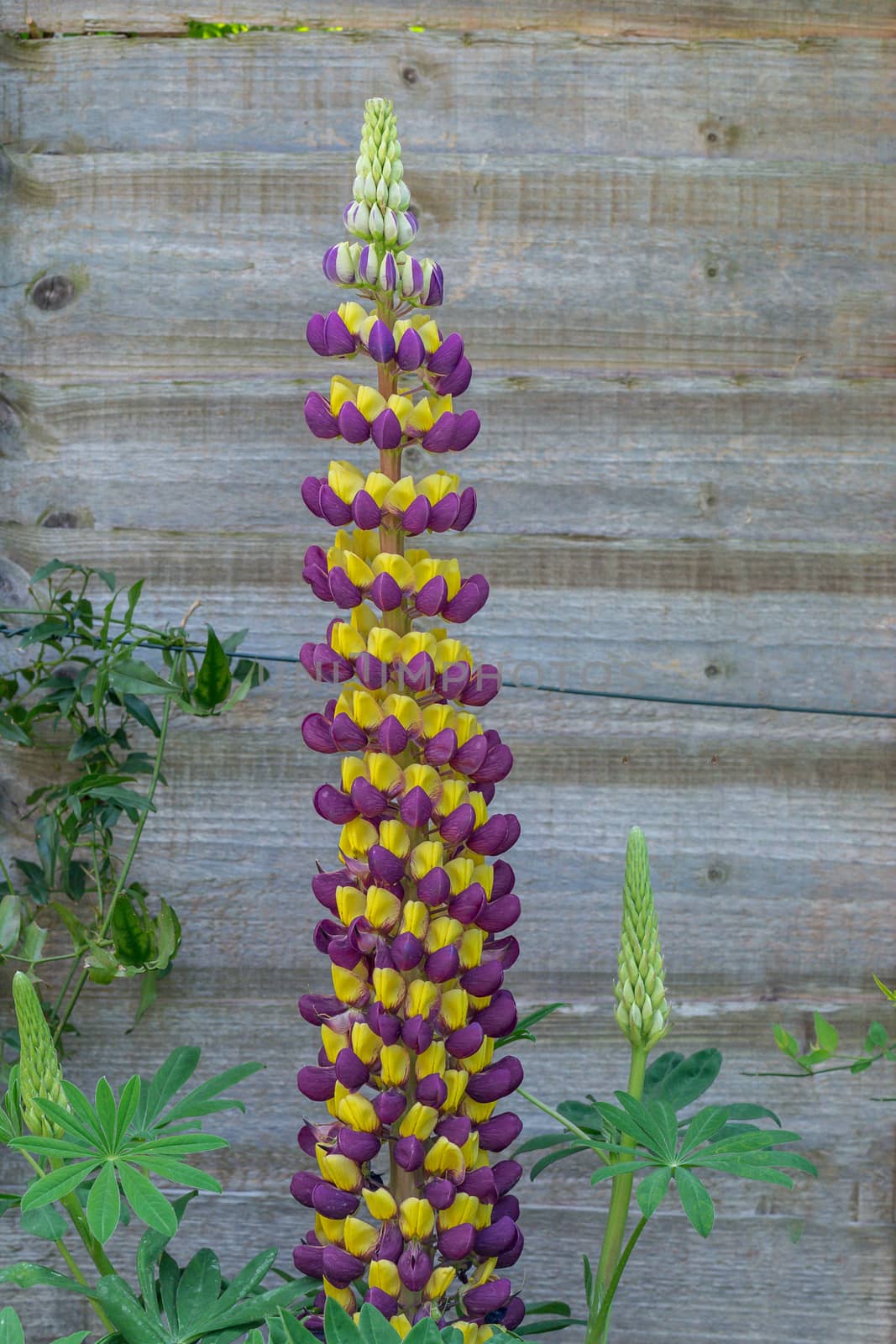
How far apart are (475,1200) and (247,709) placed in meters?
0.65

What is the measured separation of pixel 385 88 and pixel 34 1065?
1.06 metres

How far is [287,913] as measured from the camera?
1.25 metres

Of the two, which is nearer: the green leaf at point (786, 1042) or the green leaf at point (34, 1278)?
the green leaf at point (34, 1278)

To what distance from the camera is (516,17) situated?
1262 millimetres

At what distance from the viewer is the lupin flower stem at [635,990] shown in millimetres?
759

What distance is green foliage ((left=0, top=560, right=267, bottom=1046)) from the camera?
3.49ft

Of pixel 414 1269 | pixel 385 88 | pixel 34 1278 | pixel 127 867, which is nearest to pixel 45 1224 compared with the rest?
pixel 34 1278

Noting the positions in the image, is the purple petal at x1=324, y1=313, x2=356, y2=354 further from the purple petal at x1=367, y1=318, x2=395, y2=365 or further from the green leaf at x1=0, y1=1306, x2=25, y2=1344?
the green leaf at x1=0, y1=1306, x2=25, y2=1344

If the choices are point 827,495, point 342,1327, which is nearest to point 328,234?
point 827,495

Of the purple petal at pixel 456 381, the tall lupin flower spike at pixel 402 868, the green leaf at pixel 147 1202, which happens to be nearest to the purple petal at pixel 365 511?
the tall lupin flower spike at pixel 402 868

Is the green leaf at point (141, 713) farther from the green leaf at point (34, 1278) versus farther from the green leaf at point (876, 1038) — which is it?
the green leaf at point (876, 1038)

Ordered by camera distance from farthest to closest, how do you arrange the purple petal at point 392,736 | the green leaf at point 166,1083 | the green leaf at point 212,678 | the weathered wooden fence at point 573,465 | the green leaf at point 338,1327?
the weathered wooden fence at point 573,465 → the green leaf at point 212,678 → the green leaf at point 166,1083 → the purple petal at point 392,736 → the green leaf at point 338,1327

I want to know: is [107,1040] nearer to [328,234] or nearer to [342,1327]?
[342,1327]

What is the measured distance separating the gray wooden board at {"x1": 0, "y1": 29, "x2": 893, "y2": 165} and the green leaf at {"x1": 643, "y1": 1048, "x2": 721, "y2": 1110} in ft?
3.16
